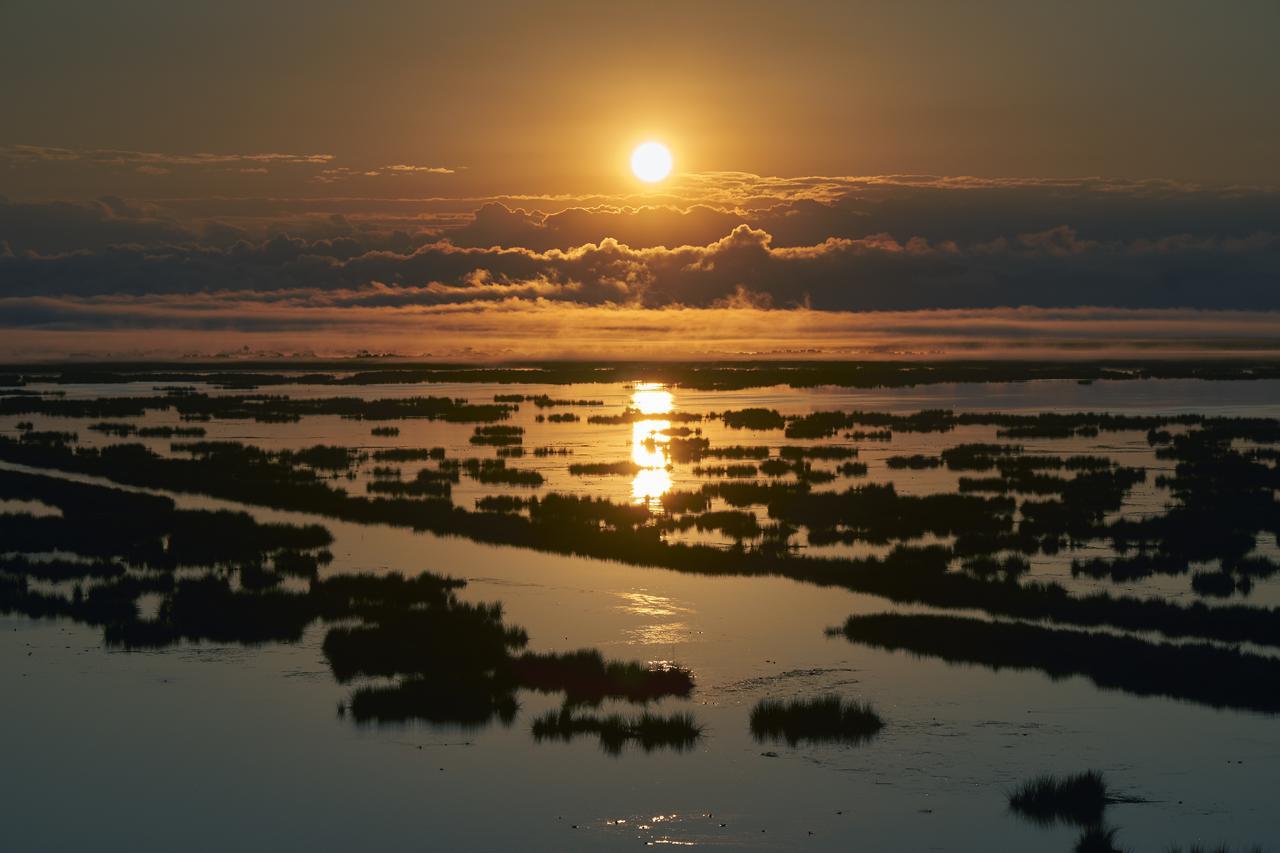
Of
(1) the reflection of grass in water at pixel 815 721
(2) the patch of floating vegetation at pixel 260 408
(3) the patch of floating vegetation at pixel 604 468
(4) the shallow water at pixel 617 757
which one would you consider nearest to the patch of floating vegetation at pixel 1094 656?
(4) the shallow water at pixel 617 757

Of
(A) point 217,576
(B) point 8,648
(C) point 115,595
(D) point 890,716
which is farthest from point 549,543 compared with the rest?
(D) point 890,716

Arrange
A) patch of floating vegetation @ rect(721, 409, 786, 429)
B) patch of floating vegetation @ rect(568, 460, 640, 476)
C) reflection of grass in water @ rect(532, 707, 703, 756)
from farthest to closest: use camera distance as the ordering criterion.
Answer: patch of floating vegetation @ rect(721, 409, 786, 429)
patch of floating vegetation @ rect(568, 460, 640, 476)
reflection of grass in water @ rect(532, 707, 703, 756)

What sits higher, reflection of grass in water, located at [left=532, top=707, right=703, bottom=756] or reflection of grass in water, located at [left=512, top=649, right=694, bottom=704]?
reflection of grass in water, located at [left=512, top=649, right=694, bottom=704]

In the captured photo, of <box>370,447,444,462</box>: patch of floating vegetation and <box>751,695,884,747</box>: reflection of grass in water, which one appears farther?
<box>370,447,444,462</box>: patch of floating vegetation

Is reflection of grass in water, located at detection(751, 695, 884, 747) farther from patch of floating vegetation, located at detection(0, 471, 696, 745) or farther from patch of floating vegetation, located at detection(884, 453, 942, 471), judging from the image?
patch of floating vegetation, located at detection(884, 453, 942, 471)

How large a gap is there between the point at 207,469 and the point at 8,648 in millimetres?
32306

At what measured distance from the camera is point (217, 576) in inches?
1229

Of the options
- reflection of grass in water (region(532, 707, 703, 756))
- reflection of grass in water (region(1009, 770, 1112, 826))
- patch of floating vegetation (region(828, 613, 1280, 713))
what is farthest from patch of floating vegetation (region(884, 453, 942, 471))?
reflection of grass in water (region(1009, 770, 1112, 826))

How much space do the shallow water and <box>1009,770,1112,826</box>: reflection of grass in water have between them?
22 centimetres

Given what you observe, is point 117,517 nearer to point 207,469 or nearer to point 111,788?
point 207,469

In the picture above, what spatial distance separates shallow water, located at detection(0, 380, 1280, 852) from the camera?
1547 cm

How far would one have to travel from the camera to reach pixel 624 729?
1912 centimetres

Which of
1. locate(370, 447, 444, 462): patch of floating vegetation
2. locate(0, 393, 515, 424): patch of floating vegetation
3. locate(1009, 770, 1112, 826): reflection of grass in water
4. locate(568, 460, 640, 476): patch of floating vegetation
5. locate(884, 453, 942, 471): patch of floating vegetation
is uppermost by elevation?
locate(0, 393, 515, 424): patch of floating vegetation

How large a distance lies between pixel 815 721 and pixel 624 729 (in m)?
2.75
